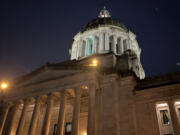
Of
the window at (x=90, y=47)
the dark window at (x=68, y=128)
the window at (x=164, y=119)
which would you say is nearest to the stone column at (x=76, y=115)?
the dark window at (x=68, y=128)

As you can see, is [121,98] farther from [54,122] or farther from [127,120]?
[54,122]

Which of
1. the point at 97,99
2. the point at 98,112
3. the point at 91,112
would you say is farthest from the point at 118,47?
the point at 91,112

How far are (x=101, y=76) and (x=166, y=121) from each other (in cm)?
928

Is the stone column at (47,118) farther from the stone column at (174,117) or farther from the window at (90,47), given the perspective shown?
the window at (90,47)

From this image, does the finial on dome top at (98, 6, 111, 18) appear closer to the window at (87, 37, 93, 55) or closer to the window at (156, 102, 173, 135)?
the window at (87, 37, 93, 55)

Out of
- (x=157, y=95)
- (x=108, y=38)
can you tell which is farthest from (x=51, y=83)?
(x=108, y=38)

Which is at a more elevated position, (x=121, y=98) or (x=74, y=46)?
(x=74, y=46)

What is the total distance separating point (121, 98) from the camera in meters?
23.4

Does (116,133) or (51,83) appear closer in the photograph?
(116,133)

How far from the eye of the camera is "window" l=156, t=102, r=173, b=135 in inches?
878

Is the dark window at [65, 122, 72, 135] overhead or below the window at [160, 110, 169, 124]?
below

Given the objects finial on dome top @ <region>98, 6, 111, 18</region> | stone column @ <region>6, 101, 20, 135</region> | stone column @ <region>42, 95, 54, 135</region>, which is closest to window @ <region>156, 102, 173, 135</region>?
stone column @ <region>42, 95, 54, 135</region>

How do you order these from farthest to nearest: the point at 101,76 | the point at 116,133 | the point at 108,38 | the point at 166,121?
the point at 108,38 → the point at 101,76 → the point at 166,121 → the point at 116,133

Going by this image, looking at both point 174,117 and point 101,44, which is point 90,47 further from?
point 174,117
